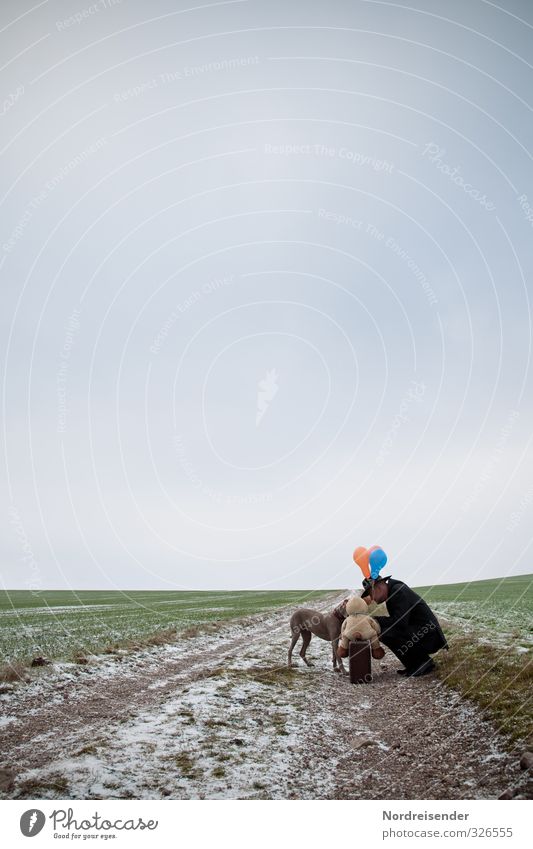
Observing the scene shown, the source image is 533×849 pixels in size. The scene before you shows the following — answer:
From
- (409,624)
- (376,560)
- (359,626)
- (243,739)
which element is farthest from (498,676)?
(243,739)

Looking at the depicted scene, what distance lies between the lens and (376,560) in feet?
34.7

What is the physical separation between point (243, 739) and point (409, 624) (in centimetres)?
548

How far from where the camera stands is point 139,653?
14891 mm

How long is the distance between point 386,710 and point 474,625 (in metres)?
13.9

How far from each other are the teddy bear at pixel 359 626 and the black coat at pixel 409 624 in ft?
0.97

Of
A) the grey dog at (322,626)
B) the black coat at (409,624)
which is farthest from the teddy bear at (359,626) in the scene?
the grey dog at (322,626)

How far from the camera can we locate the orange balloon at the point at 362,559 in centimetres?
→ 1070

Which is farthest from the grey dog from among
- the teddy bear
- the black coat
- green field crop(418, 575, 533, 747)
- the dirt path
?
green field crop(418, 575, 533, 747)

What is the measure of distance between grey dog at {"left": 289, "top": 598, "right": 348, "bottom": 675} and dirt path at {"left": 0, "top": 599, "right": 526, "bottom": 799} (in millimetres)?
924

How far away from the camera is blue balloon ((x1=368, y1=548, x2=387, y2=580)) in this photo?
34.7 ft

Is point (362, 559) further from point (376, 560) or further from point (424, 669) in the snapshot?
point (424, 669)

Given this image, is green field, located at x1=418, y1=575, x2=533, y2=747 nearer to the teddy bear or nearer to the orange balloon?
the teddy bear

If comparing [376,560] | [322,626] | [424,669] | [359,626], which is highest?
[376,560]
